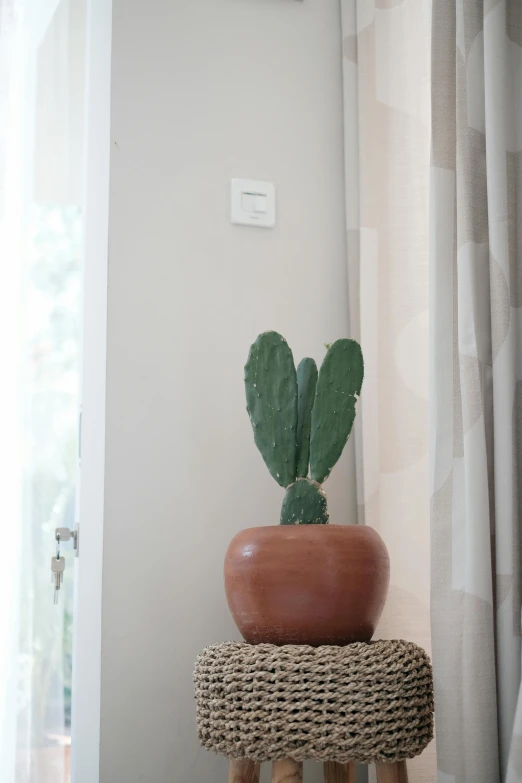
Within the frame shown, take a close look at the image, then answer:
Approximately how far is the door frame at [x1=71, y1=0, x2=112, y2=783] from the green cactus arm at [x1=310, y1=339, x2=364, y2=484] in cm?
42

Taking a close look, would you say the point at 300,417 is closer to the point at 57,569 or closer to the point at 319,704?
the point at 319,704

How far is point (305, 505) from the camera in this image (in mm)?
1219

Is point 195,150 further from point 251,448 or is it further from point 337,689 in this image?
point 337,689

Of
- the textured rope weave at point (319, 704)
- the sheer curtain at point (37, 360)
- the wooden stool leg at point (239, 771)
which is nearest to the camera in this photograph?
the textured rope weave at point (319, 704)

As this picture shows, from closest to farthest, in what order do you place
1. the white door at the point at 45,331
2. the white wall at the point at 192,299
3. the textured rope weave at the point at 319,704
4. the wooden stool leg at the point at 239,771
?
the textured rope weave at the point at 319,704 < the wooden stool leg at the point at 239,771 < the white wall at the point at 192,299 < the white door at the point at 45,331

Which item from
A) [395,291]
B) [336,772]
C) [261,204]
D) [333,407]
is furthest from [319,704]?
[261,204]

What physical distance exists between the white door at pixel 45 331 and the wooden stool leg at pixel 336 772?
563 mm

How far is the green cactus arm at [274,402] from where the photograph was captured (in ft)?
4.07

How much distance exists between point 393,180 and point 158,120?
0.48 meters

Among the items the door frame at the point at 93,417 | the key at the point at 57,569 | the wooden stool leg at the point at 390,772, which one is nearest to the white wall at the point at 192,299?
the door frame at the point at 93,417

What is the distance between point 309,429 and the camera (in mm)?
1276

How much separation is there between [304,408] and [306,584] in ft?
0.95

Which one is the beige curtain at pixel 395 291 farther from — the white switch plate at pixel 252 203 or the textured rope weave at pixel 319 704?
the textured rope weave at pixel 319 704

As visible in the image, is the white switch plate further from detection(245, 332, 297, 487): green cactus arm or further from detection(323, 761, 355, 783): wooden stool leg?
detection(323, 761, 355, 783): wooden stool leg
